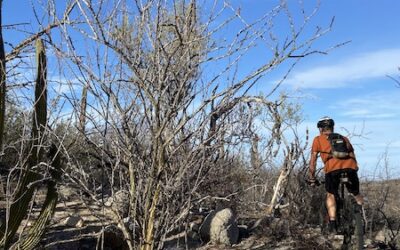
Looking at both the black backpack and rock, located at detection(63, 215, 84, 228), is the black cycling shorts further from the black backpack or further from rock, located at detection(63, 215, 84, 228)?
rock, located at detection(63, 215, 84, 228)

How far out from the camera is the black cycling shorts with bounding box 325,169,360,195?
7473 millimetres

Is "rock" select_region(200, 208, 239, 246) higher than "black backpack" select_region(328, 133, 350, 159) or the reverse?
the reverse

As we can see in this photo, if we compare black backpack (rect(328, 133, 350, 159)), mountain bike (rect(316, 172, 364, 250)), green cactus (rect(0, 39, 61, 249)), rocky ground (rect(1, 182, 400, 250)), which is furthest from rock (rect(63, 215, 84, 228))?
black backpack (rect(328, 133, 350, 159))

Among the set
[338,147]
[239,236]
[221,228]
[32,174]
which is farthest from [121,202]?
[239,236]

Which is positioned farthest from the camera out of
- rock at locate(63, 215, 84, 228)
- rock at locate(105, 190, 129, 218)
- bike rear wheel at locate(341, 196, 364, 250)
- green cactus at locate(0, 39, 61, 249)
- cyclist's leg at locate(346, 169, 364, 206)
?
rock at locate(63, 215, 84, 228)

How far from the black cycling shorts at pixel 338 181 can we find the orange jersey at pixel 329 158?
5 cm

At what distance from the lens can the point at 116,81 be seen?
4.77 metres

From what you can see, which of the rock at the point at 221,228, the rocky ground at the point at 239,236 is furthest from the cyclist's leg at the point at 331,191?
the rock at the point at 221,228

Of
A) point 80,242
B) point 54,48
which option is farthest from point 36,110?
point 80,242

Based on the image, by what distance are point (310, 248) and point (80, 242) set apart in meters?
3.46

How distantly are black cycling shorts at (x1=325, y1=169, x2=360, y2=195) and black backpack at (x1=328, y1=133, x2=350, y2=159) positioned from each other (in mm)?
214

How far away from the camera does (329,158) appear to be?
7594 millimetres

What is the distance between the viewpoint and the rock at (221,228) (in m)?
8.52

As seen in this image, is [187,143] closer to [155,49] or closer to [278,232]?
[155,49]
